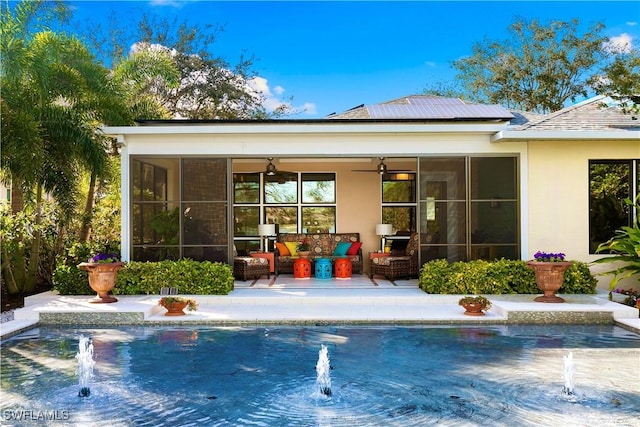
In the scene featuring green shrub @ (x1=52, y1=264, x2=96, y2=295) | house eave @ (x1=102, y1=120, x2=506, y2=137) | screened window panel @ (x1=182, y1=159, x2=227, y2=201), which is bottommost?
green shrub @ (x1=52, y1=264, x2=96, y2=295)

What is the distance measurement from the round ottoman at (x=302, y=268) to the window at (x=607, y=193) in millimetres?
5569

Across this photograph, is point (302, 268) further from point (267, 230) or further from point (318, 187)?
point (318, 187)

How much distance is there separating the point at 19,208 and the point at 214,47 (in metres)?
15.4

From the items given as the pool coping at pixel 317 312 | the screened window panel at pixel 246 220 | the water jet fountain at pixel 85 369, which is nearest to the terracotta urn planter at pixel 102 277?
the pool coping at pixel 317 312

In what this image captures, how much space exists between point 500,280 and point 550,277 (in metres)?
1.00

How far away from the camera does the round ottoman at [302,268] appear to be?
1249 cm

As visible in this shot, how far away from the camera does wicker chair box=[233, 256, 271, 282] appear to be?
1177cm

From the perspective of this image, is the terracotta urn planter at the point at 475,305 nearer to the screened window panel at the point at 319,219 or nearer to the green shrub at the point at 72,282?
the green shrub at the point at 72,282

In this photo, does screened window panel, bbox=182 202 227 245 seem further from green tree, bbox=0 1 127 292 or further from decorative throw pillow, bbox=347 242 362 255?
decorative throw pillow, bbox=347 242 362 255

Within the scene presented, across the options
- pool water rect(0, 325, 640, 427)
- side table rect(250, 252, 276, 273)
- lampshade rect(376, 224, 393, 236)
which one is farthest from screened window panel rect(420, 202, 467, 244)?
side table rect(250, 252, 276, 273)

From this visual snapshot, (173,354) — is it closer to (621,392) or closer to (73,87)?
(621,392)

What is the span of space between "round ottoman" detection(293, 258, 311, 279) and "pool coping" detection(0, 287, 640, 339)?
2681 mm

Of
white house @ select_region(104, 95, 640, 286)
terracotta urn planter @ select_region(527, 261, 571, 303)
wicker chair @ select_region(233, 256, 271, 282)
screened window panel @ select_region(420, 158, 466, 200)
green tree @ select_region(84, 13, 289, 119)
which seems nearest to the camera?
terracotta urn planter @ select_region(527, 261, 571, 303)

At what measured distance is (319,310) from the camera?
9.00m
